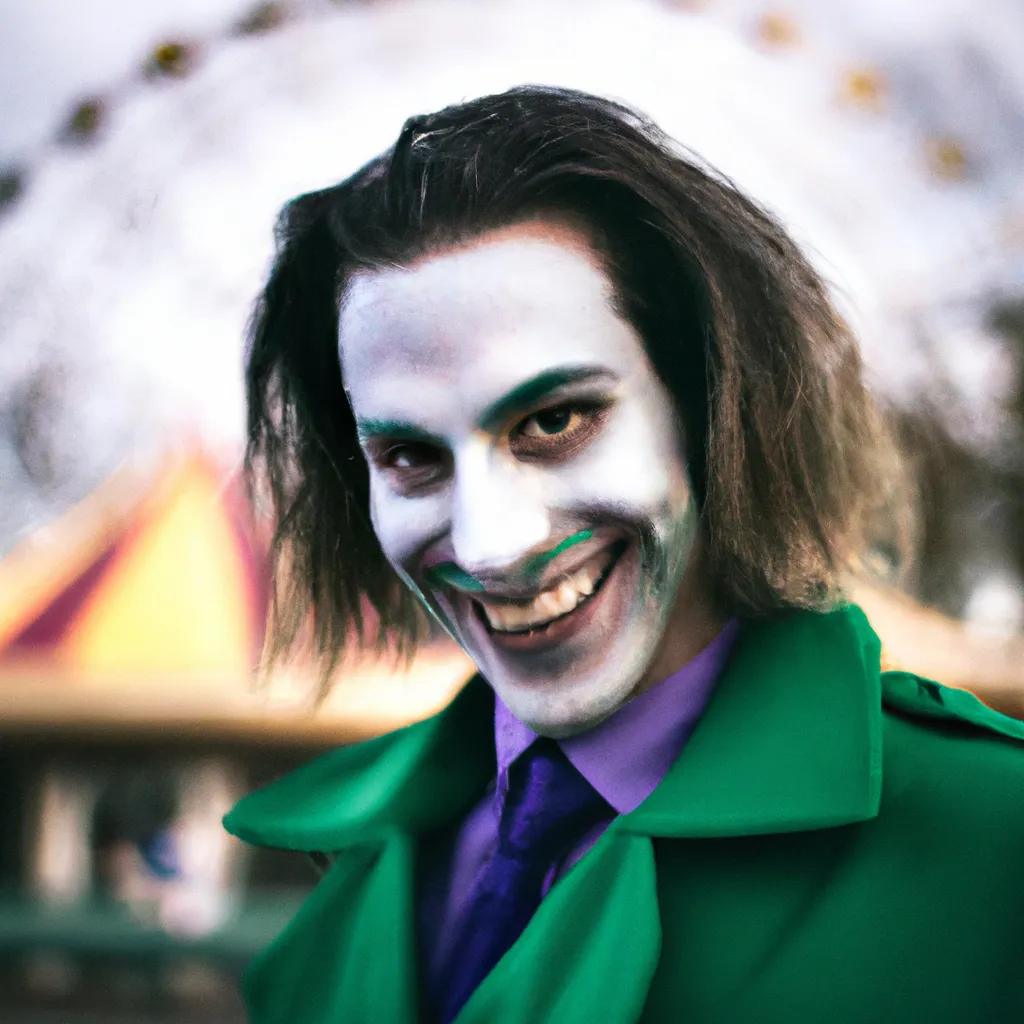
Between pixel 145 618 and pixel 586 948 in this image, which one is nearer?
pixel 586 948

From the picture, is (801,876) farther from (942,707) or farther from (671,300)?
(671,300)

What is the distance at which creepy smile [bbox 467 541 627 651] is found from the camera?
0.85 meters

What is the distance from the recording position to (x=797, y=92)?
1.66 meters

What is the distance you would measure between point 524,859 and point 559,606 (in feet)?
0.76

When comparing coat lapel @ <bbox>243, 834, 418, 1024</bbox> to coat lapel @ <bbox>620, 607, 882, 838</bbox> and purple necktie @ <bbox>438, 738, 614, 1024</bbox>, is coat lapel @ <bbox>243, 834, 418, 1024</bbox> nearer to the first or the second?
purple necktie @ <bbox>438, 738, 614, 1024</bbox>

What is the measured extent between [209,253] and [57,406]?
0.30m

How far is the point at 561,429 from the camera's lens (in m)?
0.84

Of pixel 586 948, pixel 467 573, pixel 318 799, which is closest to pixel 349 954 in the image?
pixel 318 799

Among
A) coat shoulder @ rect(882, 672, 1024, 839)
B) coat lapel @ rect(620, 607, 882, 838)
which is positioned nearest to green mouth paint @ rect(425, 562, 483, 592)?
coat lapel @ rect(620, 607, 882, 838)

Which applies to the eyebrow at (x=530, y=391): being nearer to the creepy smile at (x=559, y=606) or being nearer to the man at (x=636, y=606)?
the man at (x=636, y=606)

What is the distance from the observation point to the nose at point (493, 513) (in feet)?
2.69

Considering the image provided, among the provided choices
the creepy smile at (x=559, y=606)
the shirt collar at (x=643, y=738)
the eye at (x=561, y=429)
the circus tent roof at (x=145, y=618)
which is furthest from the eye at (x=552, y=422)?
the circus tent roof at (x=145, y=618)

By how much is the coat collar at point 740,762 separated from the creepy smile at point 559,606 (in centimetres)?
14

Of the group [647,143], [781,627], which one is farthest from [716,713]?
[647,143]
